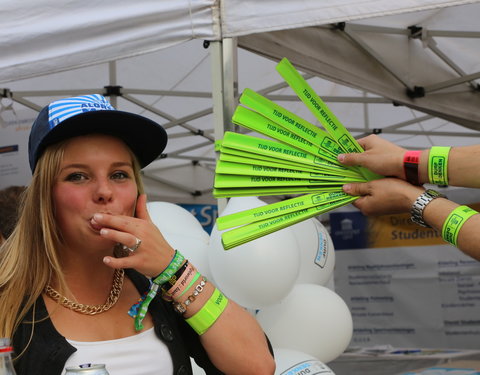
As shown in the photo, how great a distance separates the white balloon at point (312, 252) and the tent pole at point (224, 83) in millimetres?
551

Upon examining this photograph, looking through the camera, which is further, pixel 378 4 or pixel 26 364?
pixel 378 4

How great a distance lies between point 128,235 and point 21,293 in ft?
0.72

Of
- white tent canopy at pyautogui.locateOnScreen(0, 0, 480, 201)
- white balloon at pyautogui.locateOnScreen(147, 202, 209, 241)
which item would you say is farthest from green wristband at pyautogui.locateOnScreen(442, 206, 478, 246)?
white balloon at pyautogui.locateOnScreen(147, 202, 209, 241)

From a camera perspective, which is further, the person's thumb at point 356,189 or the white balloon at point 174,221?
the white balloon at point 174,221

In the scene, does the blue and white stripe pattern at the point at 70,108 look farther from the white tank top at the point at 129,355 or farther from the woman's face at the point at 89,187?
the white tank top at the point at 129,355

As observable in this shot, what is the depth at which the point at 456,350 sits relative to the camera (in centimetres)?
505


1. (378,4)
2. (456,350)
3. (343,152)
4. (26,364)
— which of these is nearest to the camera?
(26,364)

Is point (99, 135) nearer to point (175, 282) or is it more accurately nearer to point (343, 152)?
point (175, 282)

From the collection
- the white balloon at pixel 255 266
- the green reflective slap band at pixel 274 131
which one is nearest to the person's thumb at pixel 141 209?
the green reflective slap band at pixel 274 131

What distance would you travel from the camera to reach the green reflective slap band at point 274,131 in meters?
1.11

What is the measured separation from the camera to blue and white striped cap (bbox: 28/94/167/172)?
1120 mm

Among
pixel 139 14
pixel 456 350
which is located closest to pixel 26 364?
pixel 139 14

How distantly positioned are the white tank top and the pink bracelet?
0.09 meters

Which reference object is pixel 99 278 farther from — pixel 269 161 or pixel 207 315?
pixel 269 161
